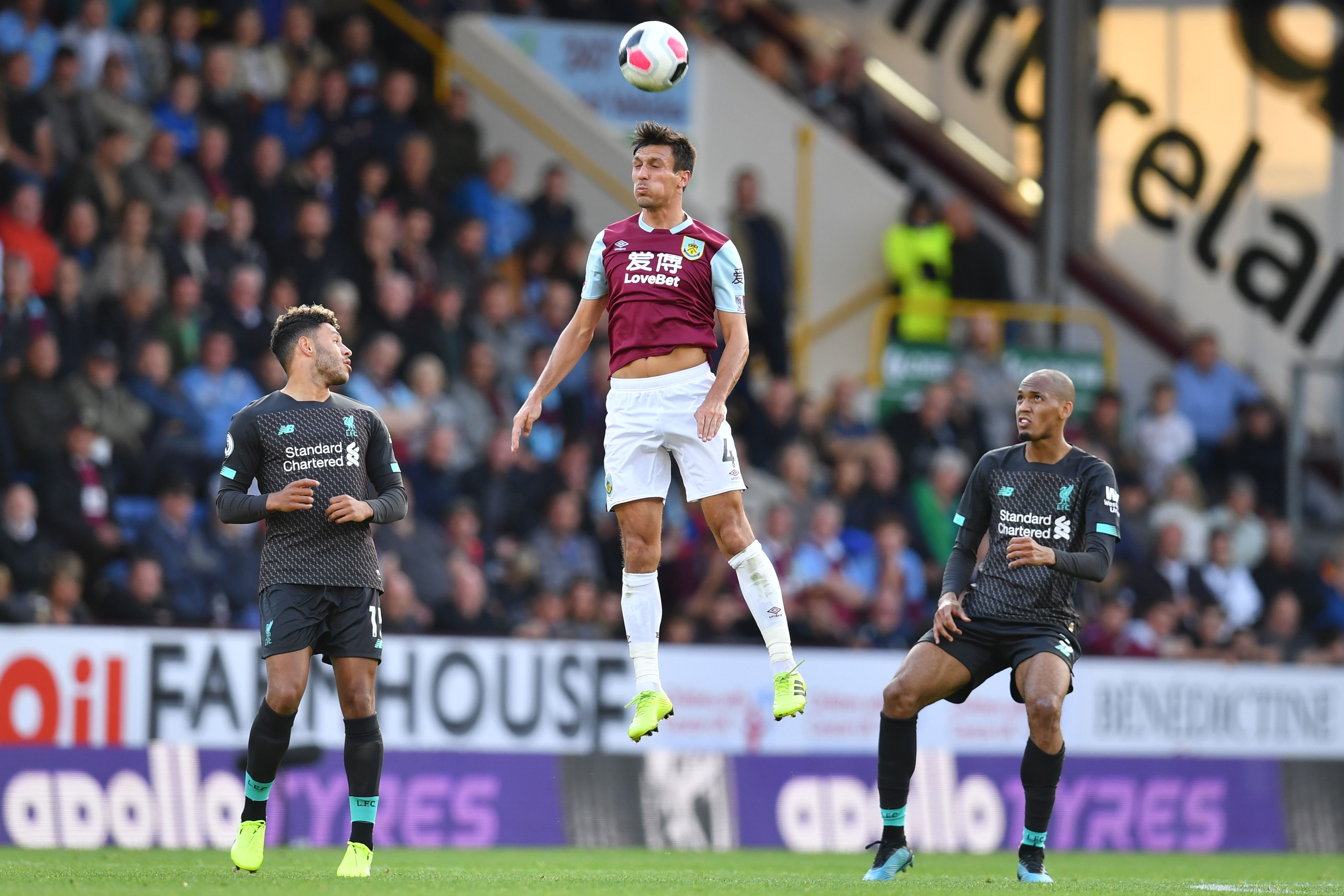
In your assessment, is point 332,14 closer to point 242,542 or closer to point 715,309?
point 242,542

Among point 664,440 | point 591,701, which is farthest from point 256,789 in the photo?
point 591,701

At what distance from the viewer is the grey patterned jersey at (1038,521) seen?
31.5ft

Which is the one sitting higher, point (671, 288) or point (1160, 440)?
point (1160, 440)

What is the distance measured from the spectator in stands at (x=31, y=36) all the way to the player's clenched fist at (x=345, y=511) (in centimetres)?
931

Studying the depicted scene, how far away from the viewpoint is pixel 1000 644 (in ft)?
31.5

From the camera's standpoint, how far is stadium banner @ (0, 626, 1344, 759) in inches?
510

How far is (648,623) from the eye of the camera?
32.3 ft

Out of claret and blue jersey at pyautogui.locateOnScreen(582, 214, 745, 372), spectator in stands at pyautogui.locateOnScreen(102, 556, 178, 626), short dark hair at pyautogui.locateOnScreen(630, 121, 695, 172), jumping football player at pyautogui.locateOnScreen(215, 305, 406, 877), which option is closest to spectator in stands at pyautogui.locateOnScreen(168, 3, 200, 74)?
spectator in stands at pyautogui.locateOnScreen(102, 556, 178, 626)

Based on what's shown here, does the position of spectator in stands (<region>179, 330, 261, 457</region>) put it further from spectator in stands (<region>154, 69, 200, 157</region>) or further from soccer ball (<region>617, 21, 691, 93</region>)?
soccer ball (<region>617, 21, 691, 93</region>)

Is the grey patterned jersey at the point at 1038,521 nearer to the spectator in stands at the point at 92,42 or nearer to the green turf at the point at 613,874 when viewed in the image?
the green turf at the point at 613,874

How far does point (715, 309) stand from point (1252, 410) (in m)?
12.5

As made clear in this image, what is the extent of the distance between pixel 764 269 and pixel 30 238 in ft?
22.0

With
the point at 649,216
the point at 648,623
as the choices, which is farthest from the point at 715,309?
the point at 648,623

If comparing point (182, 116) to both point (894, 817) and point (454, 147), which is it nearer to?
point (454, 147)
